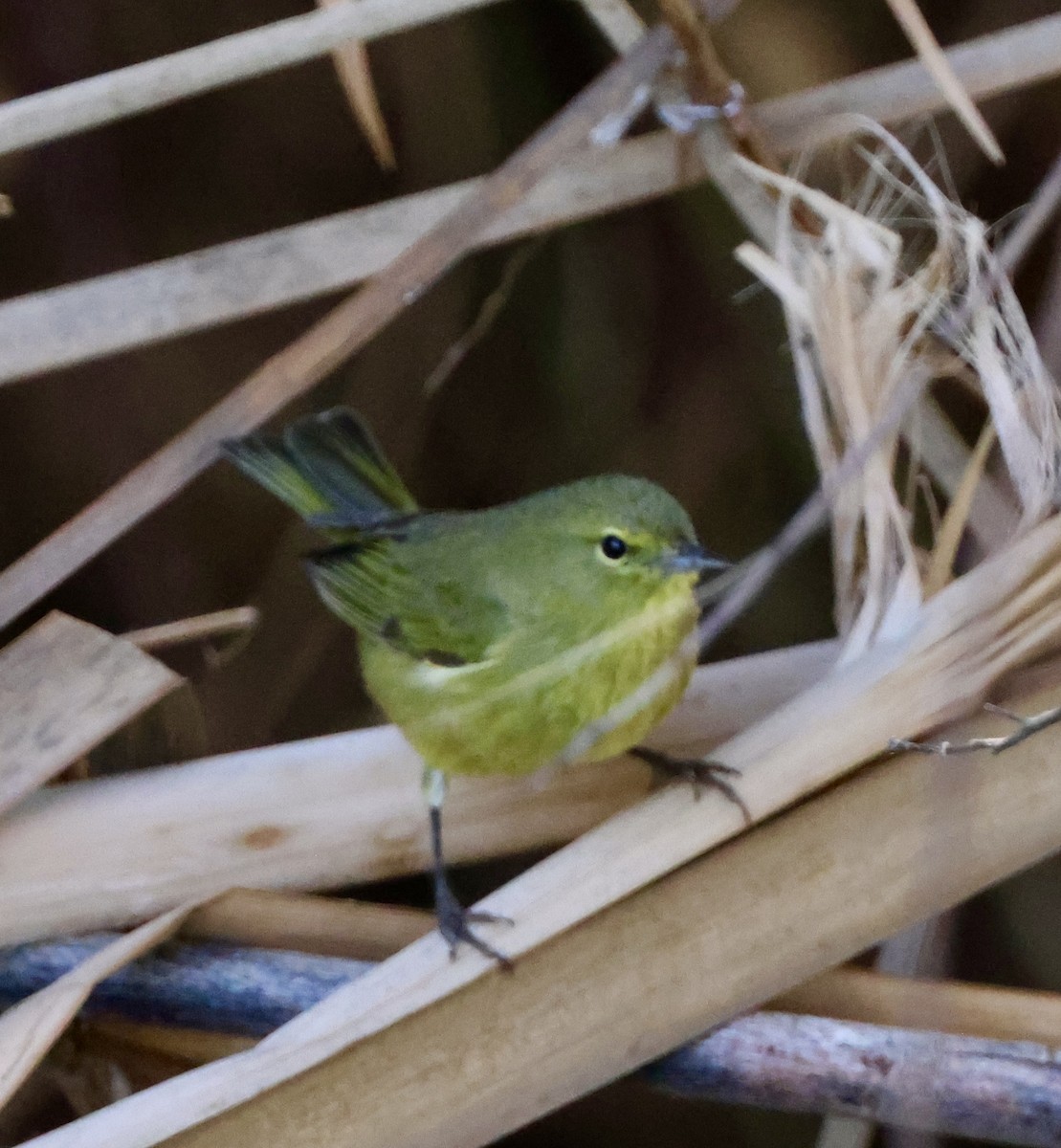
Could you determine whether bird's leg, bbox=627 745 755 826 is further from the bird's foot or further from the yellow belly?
the bird's foot

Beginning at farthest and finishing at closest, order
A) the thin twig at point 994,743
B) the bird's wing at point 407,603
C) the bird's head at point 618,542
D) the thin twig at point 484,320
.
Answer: the thin twig at point 484,320
the bird's wing at point 407,603
the bird's head at point 618,542
the thin twig at point 994,743

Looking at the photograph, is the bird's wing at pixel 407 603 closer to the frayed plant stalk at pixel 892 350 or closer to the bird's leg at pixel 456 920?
the bird's leg at pixel 456 920

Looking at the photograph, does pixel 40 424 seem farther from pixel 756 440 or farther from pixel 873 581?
pixel 873 581

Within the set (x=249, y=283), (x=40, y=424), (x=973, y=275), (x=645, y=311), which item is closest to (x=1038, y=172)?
(x=973, y=275)

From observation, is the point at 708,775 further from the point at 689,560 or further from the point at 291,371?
the point at 291,371

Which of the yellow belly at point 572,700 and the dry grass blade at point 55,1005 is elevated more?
the yellow belly at point 572,700

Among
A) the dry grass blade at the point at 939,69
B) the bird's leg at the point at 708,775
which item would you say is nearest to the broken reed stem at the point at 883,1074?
the bird's leg at the point at 708,775

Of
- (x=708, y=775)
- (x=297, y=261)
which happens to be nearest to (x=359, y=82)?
(x=297, y=261)
